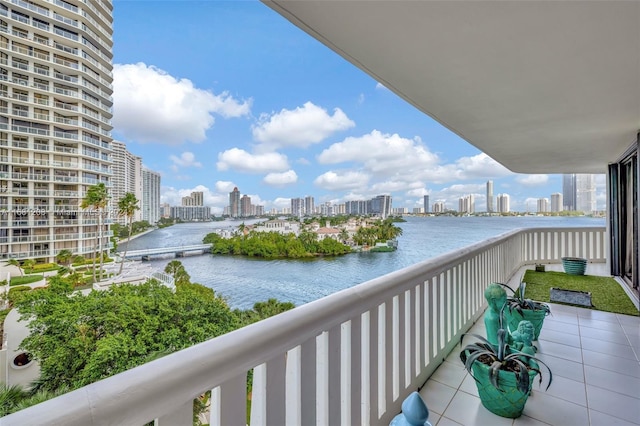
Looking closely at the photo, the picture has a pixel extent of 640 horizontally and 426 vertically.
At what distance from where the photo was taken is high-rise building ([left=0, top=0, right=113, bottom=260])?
37.9 inches

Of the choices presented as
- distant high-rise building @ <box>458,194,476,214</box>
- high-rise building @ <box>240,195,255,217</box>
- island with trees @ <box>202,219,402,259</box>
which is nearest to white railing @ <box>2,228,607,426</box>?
island with trees @ <box>202,219,402,259</box>

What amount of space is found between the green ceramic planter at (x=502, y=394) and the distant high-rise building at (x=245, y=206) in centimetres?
191

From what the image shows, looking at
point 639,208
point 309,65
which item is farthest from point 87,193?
point 639,208

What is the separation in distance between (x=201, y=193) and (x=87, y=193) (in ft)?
3.63

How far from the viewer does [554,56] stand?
162cm

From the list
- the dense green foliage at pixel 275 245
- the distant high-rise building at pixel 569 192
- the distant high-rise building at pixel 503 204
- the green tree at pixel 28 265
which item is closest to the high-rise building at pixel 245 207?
the dense green foliage at pixel 275 245

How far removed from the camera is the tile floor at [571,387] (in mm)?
1566

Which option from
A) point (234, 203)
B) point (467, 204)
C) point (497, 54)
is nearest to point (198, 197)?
point (234, 203)

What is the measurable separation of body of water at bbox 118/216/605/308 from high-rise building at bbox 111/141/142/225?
170mm

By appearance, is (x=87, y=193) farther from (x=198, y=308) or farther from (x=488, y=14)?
(x=488, y=14)

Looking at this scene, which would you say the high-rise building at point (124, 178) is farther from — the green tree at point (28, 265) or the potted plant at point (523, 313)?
the potted plant at point (523, 313)

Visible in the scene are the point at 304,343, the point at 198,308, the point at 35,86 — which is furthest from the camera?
the point at 198,308

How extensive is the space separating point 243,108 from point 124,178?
4.68ft

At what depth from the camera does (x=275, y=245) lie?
2.37 m
